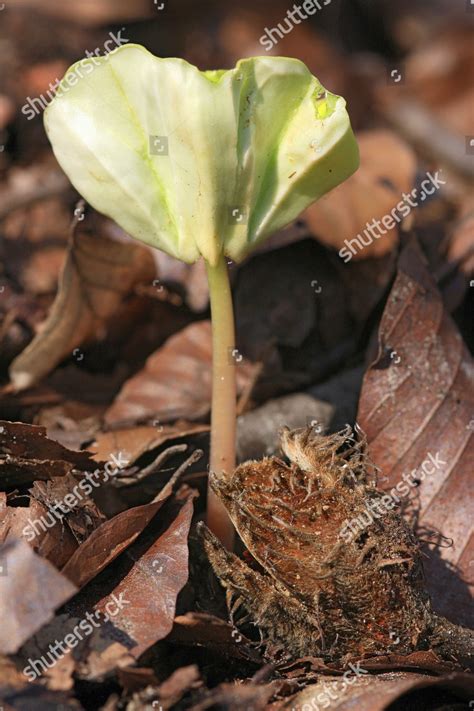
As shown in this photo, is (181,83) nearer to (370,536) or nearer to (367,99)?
(370,536)

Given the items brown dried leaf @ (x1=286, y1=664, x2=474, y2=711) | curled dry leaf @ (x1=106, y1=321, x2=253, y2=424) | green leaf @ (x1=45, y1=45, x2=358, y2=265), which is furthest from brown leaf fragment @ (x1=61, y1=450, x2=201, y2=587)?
curled dry leaf @ (x1=106, y1=321, x2=253, y2=424)

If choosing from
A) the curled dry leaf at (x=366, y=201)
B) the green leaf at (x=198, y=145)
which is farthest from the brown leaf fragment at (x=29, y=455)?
the curled dry leaf at (x=366, y=201)

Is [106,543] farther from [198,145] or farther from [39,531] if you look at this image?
[198,145]

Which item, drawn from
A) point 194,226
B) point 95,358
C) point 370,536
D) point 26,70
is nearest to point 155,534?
point 370,536

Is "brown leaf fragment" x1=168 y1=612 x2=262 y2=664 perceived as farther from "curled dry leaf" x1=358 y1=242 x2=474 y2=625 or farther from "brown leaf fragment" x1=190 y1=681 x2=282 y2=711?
"curled dry leaf" x1=358 y1=242 x2=474 y2=625

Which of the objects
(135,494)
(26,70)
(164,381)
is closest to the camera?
(135,494)

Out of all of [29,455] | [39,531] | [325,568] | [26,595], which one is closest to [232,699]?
[325,568]
